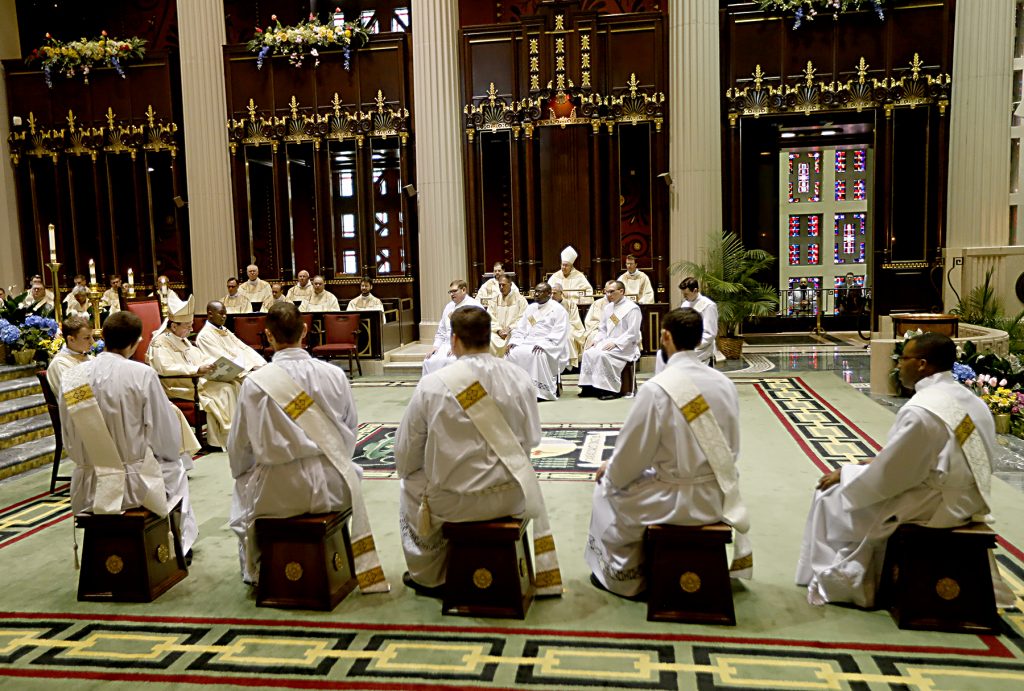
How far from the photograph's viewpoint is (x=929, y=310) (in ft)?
43.4

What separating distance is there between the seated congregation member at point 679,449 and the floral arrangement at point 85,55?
14496 millimetres

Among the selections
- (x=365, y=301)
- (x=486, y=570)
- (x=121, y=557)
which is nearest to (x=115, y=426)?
(x=121, y=557)

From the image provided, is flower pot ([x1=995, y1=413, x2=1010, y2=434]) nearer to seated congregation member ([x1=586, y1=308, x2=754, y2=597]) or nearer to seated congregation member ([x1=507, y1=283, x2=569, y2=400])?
seated congregation member ([x1=586, y1=308, x2=754, y2=597])

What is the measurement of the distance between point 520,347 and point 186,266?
354 inches

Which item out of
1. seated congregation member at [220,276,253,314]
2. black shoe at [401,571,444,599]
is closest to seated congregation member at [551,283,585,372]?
seated congregation member at [220,276,253,314]

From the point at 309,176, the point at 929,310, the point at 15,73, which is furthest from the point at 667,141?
the point at 15,73

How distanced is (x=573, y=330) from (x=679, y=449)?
315 inches

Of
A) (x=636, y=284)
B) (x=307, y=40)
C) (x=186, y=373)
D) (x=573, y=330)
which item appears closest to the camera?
(x=186, y=373)

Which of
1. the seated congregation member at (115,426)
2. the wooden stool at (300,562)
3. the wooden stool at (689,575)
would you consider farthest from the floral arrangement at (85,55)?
the wooden stool at (689,575)

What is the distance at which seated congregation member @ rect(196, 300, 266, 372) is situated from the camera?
7.81m

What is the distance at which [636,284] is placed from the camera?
1276 centimetres

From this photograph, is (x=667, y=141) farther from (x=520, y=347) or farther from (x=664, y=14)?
(x=520, y=347)

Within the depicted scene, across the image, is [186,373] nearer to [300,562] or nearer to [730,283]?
[300,562]

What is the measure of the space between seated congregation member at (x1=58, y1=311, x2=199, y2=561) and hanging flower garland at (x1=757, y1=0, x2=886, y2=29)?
39.4ft
